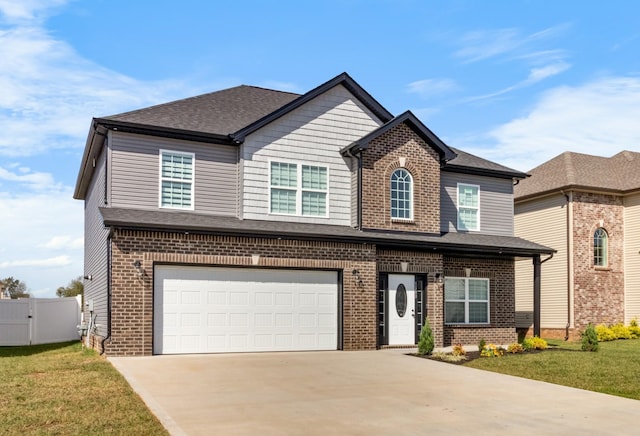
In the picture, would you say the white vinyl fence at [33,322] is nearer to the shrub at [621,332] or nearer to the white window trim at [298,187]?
the white window trim at [298,187]

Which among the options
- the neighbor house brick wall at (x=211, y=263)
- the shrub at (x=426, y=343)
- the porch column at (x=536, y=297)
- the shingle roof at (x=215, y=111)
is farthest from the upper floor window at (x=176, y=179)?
the porch column at (x=536, y=297)

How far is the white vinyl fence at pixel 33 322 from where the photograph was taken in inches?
981

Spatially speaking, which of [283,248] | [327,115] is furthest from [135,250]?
[327,115]

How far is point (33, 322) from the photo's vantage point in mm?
25281

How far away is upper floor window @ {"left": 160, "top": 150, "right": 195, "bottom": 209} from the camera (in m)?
18.5

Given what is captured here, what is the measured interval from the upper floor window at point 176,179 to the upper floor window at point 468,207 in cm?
946

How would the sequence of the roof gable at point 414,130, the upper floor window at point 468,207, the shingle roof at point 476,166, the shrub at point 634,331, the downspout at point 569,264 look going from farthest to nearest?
the downspout at point 569,264 → the shrub at point 634,331 → the upper floor window at point 468,207 → the shingle roof at point 476,166 → the roof gable at point 414,130

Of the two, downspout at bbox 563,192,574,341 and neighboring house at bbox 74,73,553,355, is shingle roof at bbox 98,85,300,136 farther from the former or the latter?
downspout at bbox 563,192,574,341

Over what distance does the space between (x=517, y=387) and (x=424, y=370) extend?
249cm

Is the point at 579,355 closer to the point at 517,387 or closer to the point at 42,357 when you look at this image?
the point at 517,387

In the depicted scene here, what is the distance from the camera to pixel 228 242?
17.8 meters

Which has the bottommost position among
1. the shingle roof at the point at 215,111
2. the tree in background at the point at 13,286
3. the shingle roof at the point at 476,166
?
the tree in background at the point at 13,286

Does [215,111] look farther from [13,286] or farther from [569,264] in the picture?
[13,286]

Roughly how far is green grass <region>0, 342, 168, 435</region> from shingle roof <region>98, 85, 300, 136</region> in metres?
7.12
